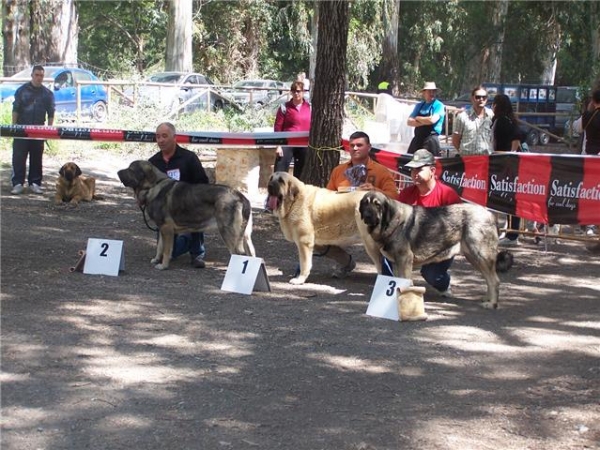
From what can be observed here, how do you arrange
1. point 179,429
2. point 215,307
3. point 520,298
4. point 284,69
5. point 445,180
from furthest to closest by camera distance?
point 284,69, point 445,180, point 520,298, point 215,307, point 179,429

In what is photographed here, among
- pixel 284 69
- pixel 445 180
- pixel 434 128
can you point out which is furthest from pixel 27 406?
pixel 284 69

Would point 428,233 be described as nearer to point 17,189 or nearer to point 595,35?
point 17,189

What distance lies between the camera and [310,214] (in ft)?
31.1

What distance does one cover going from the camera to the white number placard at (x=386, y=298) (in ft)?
26.9

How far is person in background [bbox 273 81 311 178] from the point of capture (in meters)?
13.7

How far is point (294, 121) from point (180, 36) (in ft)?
90.3

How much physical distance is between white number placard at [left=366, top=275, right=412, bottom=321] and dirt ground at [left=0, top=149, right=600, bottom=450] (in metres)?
0.13

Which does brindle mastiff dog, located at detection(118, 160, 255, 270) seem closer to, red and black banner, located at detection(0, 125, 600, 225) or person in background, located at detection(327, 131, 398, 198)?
person in background, located at detection(327, 131, 398, 198)

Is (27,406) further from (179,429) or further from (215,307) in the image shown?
(215,307)

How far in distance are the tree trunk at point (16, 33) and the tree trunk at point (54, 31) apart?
0.65 m

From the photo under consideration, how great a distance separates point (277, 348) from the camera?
721 cm

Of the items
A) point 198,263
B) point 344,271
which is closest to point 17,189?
point 198,263

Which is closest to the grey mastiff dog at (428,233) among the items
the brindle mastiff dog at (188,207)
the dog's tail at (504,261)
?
the dog's tail at (504,261)

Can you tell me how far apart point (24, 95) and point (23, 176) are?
137 centimetres
